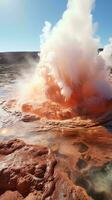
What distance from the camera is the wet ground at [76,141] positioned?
5703 mm

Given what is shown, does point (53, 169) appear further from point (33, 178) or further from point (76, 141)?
point (76, 141)

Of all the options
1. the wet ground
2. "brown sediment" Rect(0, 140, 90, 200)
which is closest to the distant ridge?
the wet ground

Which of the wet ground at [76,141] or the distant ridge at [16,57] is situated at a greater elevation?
the distant ridge at [16,57]

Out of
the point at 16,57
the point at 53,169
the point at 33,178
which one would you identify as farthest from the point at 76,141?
the point at 16,57

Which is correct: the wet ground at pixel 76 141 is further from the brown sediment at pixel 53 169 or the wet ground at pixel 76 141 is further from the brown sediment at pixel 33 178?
the brown sediment at pixel 33 178

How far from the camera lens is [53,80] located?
44.3 ft

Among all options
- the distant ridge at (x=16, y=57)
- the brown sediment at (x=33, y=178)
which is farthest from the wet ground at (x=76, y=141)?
the distant ridge at (x=16, y=57)

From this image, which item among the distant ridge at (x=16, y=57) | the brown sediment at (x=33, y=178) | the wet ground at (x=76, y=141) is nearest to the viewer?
the brown sediment at (x=33, y=178)

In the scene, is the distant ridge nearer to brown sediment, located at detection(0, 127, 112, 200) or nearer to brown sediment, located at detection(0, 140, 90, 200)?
brown sediment, located at detection(0, 127, 112, 200)

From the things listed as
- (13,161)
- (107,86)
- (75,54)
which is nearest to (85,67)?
(75,54)

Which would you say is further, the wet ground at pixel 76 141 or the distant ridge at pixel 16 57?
the distant ridge at pixel 16 57

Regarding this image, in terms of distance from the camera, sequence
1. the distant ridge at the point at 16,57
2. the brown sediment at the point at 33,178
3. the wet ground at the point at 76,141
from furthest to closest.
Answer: the distant ridge at the point at 16,57 < the wet ground at the point at 76,141 < the brown sediment at the point at 33,178

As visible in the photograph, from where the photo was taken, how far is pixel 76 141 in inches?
312

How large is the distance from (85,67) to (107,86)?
5.91 feet
